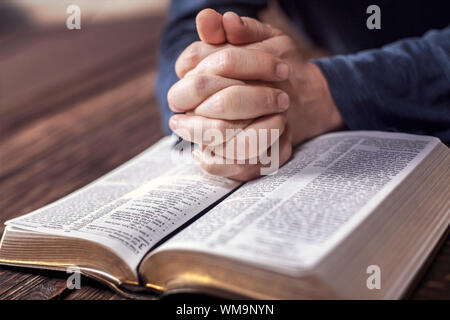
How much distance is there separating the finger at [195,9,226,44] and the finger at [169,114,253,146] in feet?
0.34

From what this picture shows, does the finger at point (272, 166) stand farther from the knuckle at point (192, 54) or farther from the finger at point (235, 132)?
the knuckle at point (192, 54)

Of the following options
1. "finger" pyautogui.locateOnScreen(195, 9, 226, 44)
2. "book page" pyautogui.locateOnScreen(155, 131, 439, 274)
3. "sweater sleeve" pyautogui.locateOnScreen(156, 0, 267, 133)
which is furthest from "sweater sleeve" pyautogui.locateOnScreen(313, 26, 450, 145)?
"sweater sleeve" pyautogui.locateOnScreen(156, 0, 267, 133)

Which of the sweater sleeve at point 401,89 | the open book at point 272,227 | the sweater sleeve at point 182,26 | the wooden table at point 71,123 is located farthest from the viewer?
the sweater sleeve at point 182,26

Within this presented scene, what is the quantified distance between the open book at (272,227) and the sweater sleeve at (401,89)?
0.06m

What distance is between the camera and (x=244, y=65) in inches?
20.2

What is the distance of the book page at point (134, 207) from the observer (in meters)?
0.44

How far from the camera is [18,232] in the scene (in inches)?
19.2

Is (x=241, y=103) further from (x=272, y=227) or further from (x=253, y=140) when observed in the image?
(x=272, y=227)

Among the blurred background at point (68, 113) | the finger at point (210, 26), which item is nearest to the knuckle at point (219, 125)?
the finger at point (210, 26)

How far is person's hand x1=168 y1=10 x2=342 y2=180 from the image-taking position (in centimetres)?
51

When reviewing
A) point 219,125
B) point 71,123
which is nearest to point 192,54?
point 219,125

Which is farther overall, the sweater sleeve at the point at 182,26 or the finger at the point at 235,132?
the sweater sleeve at the point at 182,26

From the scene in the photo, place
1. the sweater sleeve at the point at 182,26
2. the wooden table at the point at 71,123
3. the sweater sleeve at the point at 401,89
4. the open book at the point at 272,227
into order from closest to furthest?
the open book at the point at 272,227 < the wooden table at the point at 71,123 < the sweater sleeve at the point at 401,89 < the sweater sleeve at the point at 182,26
